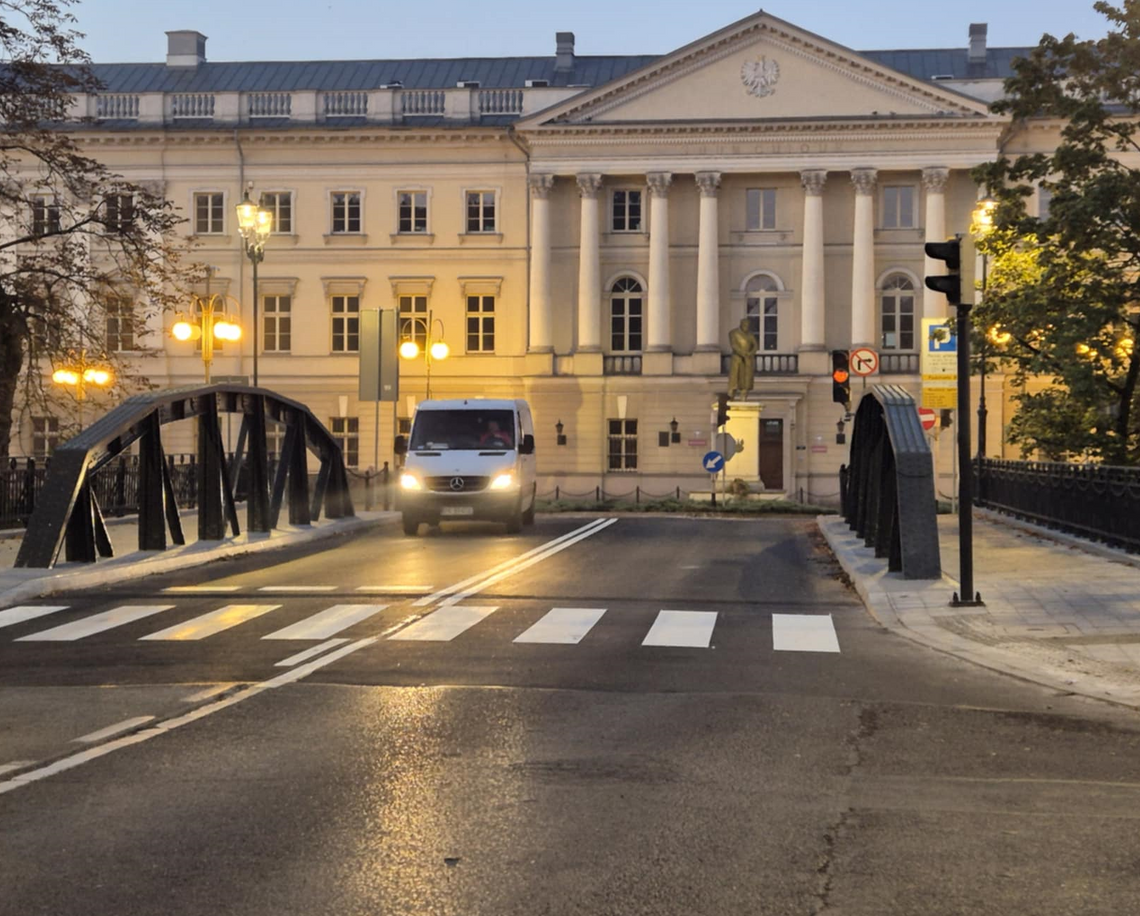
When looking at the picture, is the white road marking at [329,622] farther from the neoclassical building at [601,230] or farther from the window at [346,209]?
the window at [346,209]

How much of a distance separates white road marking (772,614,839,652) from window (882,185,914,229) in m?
56.1

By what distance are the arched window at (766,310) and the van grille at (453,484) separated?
1665 inches

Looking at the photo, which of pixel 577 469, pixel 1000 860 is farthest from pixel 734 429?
pixel 1000 860

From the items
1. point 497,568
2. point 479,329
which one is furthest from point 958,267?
point 479,329

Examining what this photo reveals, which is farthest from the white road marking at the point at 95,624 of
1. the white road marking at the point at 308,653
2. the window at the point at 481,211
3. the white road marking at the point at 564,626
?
the window at the point at 481,211

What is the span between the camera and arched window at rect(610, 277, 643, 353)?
233 feet

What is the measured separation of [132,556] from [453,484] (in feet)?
28.8

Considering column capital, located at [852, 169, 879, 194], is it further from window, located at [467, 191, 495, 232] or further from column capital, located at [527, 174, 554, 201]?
window, located at [467, 191, 495, 232]

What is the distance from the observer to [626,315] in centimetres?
7125

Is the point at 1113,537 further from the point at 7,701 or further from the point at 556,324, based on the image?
the point at 556,324

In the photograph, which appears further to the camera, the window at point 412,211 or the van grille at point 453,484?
the window at point 412,211

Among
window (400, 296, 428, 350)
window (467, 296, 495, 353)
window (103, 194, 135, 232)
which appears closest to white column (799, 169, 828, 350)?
window (467, 296, 495, 353)

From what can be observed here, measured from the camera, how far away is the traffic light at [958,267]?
52.1 ft

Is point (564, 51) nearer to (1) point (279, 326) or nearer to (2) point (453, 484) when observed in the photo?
(1) point (279, 326)
